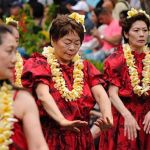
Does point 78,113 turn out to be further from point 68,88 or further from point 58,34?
point 58,34

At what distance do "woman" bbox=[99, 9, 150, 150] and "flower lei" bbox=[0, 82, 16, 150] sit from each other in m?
3.01

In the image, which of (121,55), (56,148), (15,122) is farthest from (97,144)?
(15,122)

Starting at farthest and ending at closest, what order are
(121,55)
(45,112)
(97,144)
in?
(97,144), (121,55), (45,112)

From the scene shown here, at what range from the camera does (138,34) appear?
9.18m

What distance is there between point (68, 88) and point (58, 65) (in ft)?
0.82

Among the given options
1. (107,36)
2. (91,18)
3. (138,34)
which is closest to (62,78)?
(138,34)

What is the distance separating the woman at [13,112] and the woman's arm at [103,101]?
1888mm

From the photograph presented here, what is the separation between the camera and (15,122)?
582 centimetres

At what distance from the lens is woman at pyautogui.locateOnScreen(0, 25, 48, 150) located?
573 cm

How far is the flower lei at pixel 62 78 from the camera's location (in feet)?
25.9

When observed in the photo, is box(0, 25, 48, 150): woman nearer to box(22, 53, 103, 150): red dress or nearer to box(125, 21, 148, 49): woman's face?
box(22, 53, 103, 150): red dress

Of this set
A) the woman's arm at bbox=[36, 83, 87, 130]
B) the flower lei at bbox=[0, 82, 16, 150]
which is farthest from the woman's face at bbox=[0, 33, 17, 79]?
the woman's arm at bbox=[36, 83, 87, 130]

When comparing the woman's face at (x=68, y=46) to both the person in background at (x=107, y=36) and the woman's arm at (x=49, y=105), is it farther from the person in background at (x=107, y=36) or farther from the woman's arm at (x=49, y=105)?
the person in background at (x=107, y=36)

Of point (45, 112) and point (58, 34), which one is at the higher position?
point (58, 34)
